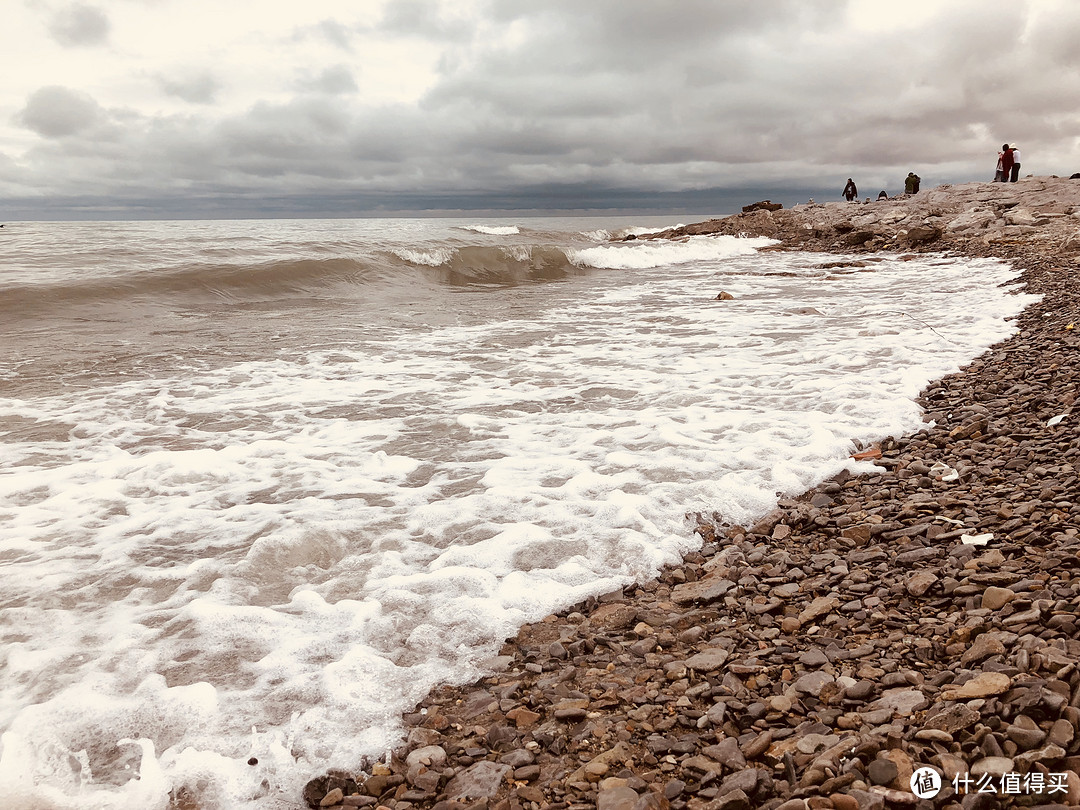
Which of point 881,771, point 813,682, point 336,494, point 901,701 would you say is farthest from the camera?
point 336,494

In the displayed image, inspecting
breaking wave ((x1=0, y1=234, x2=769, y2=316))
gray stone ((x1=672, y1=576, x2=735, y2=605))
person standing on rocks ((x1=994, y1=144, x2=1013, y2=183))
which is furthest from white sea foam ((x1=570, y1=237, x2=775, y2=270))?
gray stone ((x1=672, y1=576, x2=735, y2=605))

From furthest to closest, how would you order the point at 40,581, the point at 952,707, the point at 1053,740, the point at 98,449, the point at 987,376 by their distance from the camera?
the point at 987,376 → the point at 98,449 → the point at 40,581 → the point at 952,707 → the point at 1053,740

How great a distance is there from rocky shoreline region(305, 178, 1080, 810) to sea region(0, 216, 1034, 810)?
247 millimetres

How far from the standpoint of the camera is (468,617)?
3354 mm

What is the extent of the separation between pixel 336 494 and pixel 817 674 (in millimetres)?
3483

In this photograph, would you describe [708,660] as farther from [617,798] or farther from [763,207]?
[763,207]

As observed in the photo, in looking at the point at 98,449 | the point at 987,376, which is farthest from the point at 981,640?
the point at 98,449

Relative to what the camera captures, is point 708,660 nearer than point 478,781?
No

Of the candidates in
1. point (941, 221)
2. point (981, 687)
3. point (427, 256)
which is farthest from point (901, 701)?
point (941, 221)

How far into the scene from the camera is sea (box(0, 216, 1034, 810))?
2680mm

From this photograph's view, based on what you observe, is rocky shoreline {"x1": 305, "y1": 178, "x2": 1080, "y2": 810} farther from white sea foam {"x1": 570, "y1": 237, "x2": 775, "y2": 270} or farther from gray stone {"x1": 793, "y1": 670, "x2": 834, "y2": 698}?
white sea foam {"x1": 570, "y1": 237, "x2": 775, "y2": 270}

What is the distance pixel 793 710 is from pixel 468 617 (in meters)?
1.61

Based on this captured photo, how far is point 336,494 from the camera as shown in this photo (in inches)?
191

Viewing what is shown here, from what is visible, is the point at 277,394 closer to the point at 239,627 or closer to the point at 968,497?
the point at 239,627
